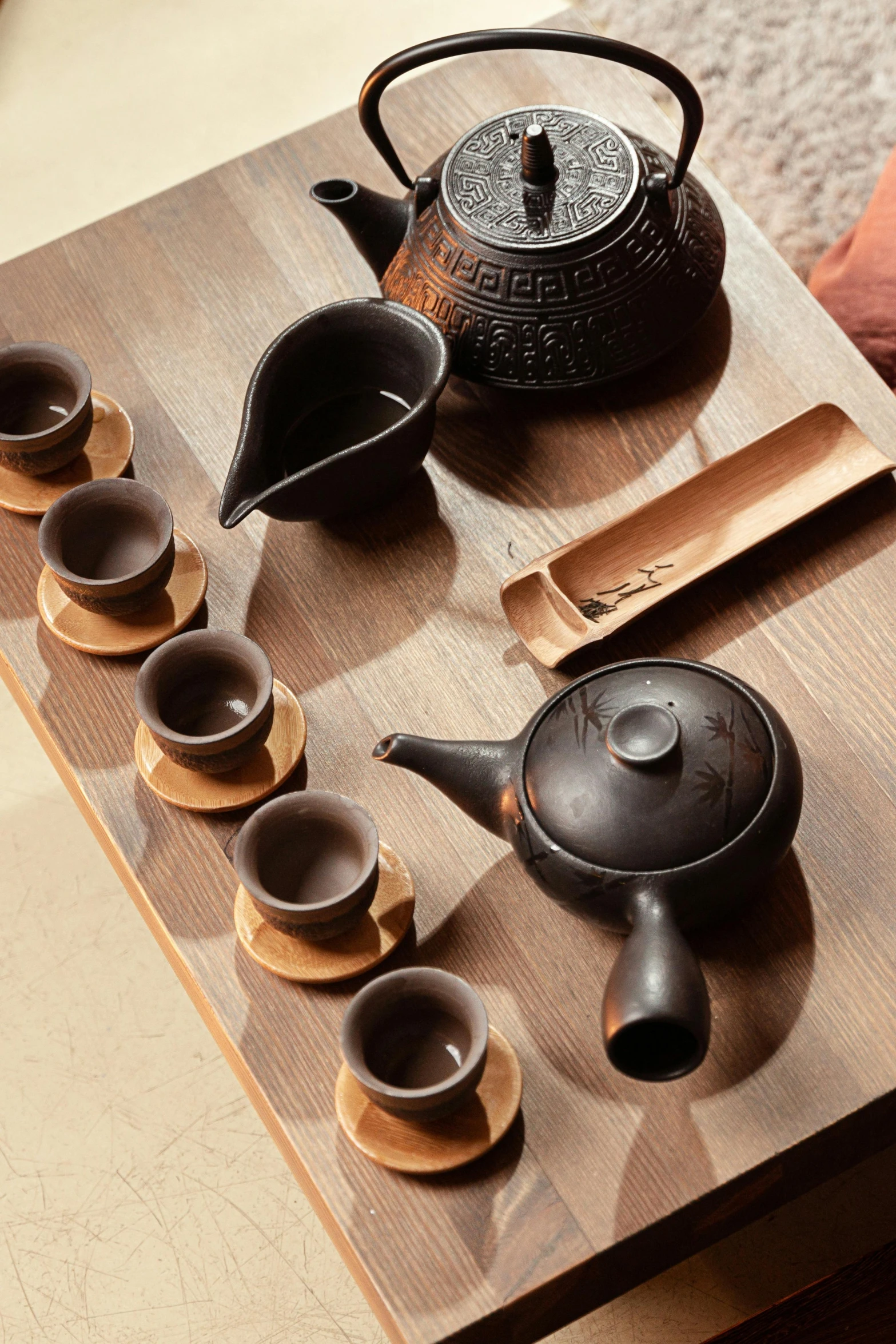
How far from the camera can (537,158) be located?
1128 mm

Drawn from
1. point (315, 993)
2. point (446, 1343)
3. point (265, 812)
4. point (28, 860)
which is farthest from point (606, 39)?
point (28, 860)

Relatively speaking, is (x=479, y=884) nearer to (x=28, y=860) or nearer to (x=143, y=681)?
(x=143, y=681)

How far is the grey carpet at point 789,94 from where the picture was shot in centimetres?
206

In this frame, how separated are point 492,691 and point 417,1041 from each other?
0.32 metres

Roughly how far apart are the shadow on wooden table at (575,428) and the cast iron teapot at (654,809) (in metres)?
0.33

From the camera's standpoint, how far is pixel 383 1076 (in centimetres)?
90

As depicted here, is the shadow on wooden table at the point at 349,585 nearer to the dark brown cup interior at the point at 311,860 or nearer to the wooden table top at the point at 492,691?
the wooden table top at the point at 492,691

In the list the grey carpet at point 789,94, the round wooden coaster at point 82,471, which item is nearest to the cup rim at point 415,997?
the round wooden coaster at point 82,471

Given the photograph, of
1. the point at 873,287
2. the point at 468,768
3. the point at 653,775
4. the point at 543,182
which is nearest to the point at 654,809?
the point at 653,775

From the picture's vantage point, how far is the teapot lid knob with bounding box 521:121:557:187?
1119 millimetres

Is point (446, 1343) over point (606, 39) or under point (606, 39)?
under

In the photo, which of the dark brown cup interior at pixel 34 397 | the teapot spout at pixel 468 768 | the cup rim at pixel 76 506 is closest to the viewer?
the teapot spout at pixel 468 768

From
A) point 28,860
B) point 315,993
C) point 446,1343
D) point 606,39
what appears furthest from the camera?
point 28,860

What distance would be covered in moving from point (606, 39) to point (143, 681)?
670 mm
